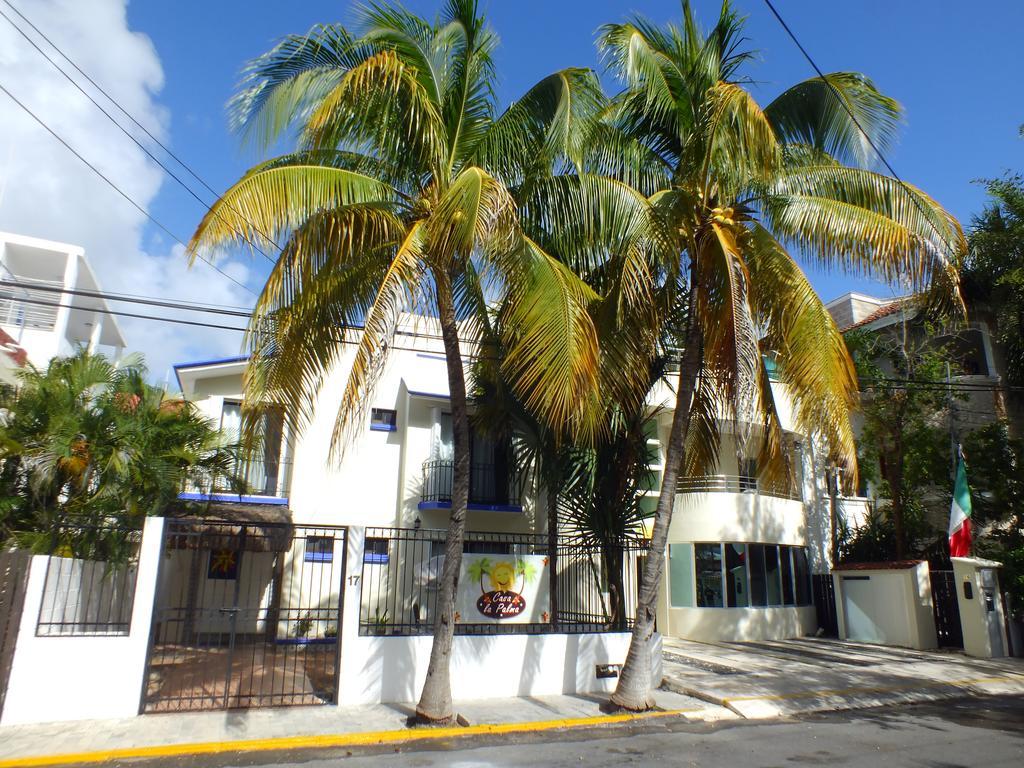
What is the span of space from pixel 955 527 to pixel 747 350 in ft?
38.3

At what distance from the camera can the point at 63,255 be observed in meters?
29.1

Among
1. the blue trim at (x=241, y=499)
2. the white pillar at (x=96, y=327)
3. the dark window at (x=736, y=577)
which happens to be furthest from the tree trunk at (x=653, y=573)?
the white pillar at (x=96, y=327)

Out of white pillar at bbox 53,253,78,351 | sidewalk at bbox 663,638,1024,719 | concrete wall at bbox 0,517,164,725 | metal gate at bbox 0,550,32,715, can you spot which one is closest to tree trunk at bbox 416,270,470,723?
concrete wall at bbox 0,517,164,725

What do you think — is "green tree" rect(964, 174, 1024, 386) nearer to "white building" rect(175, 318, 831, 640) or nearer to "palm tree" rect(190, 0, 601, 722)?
"white building" rect(175, 318, 831, 640)

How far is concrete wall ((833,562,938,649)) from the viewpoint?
17875 millimetres

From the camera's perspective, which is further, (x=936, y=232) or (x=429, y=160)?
(x=936, y=232)

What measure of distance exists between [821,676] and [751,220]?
8.41 meters

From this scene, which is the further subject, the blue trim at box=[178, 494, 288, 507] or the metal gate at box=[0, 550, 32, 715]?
the blue trim at box=[178, 494, 288, 507]

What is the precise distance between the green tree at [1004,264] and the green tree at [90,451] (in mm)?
18572

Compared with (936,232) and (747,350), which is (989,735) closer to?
(747,350)

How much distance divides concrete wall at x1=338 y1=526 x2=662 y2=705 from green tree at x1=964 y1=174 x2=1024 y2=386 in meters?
14.6

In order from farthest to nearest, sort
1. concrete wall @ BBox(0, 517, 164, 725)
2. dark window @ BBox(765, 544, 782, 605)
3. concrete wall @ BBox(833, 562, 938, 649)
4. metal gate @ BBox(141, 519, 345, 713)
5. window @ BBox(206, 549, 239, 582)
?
dark window @ BBox(765, 544, 782, 605)
concrete wall @ BBox(833, 562, 938, 649)
window @ BBox(206, 549, 239, 582)
metal gate @ BBox(141, 519, 345, 713)
concrete wall @ BBox(0, 517, 164, 725)

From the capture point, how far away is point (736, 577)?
1992 centimetres

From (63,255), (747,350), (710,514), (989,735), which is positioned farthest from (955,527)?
(63,255)
